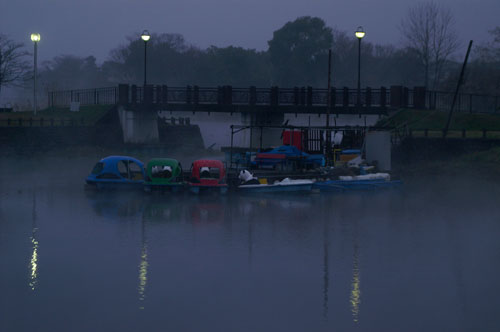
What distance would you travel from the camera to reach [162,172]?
26.5 meters

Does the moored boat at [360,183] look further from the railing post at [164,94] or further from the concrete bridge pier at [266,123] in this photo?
the railing post at [164,94]

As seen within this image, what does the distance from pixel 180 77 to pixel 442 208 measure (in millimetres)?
88556

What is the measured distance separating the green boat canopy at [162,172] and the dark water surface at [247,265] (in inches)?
66.9

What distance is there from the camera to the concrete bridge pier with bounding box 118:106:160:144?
46.8 m

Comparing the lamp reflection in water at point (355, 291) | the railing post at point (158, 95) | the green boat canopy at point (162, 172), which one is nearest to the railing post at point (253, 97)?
the railing post at point (158, 95)

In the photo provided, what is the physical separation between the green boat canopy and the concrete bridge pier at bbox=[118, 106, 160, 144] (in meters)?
20.6

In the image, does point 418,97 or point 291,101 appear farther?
point 291,101

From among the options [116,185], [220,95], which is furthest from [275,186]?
[220,95]

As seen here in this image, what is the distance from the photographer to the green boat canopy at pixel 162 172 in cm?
2625

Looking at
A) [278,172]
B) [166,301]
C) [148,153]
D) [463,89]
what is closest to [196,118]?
[148,153]

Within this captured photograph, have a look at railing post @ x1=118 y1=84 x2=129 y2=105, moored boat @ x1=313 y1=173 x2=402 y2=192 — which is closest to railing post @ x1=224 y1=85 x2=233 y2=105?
railing post @ x1=118 y1=84 x2=129 y2=105

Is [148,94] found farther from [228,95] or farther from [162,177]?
[162,177]

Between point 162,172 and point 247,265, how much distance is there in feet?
42.5

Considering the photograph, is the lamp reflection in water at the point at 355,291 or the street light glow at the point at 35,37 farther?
the street light glow at the point at 35,37
